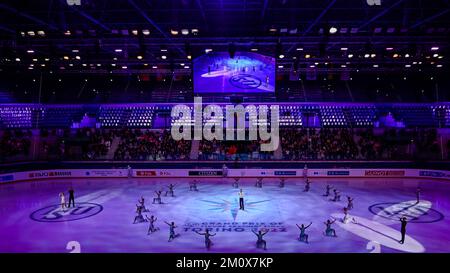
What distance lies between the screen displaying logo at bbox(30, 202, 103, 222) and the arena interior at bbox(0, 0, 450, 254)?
0.13 metres

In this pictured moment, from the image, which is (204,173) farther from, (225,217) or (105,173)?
(225,217)

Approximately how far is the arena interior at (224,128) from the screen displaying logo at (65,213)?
0.13 meters

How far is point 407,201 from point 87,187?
23567 mm

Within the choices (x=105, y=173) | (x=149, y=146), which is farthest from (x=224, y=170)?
(x=105, y=173)

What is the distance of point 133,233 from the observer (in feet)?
52.3

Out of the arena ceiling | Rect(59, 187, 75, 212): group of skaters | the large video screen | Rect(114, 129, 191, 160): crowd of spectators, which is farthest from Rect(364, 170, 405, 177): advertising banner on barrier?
Rect(59, 187, 75, 212): group of skaters

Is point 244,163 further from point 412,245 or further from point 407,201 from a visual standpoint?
point 412,245

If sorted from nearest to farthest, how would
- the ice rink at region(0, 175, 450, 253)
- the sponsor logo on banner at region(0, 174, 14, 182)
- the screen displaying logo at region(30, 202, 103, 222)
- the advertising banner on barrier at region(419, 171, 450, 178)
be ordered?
1. the ice rink at region(0, 175, 450, 253)
2. the screen displaying logo at region(30, 202, 103, 222)
3. the sponsor logo on banner at region(0, 174, 14, 182)
4. the advertising banner on barrier at region(419, 171, 450, 178)

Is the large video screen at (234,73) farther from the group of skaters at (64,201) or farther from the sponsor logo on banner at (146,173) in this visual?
the sponsor logo on banner at (146,173)

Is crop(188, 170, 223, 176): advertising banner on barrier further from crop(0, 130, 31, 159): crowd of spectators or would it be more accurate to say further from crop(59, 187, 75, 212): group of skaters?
crop(0, 130, 31, 159): crowd of spectators

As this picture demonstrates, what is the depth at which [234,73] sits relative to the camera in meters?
22.3

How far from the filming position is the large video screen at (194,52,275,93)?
72.1 ft
